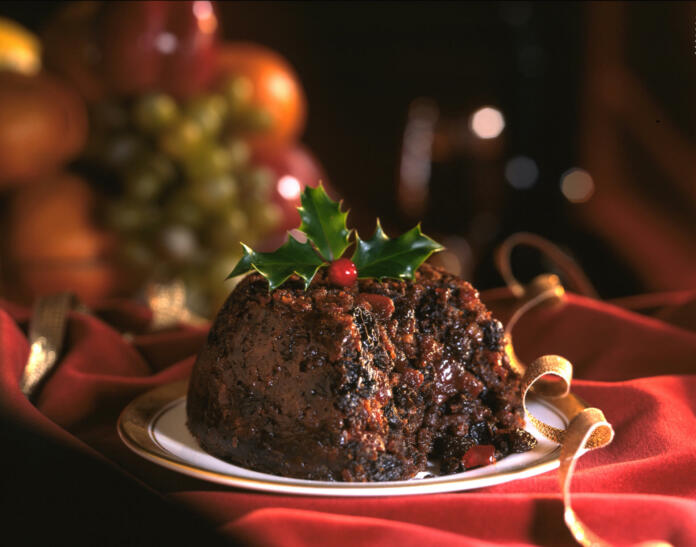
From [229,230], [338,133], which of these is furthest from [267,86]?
[338,133]

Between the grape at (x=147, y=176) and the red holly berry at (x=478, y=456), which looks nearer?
the red holly berry at (x=478, y=456)

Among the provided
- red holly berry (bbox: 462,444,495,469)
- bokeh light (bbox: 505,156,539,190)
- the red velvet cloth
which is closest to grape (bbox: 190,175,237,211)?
the red velvet cloth

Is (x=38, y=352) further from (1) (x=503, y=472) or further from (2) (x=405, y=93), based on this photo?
(2) (x=405, y=93)

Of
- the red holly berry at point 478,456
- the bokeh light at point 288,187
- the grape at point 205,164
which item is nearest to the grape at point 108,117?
the grape at point 205,164

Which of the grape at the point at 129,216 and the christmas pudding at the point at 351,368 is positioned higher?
the christmas pudding at the point at 351,368

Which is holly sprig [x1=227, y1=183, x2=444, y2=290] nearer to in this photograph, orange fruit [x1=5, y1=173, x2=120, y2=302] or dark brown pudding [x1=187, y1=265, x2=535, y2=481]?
dark brown pudding [x1=187, y1=265, x2=535, y2=481]

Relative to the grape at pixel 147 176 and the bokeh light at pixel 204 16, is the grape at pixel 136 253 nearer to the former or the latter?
the grape at pixel 147 176

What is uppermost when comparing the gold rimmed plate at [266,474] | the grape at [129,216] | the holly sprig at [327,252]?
the holly sprig at [327,252]

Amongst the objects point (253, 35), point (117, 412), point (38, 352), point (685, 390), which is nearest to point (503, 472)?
point (685, 390)
